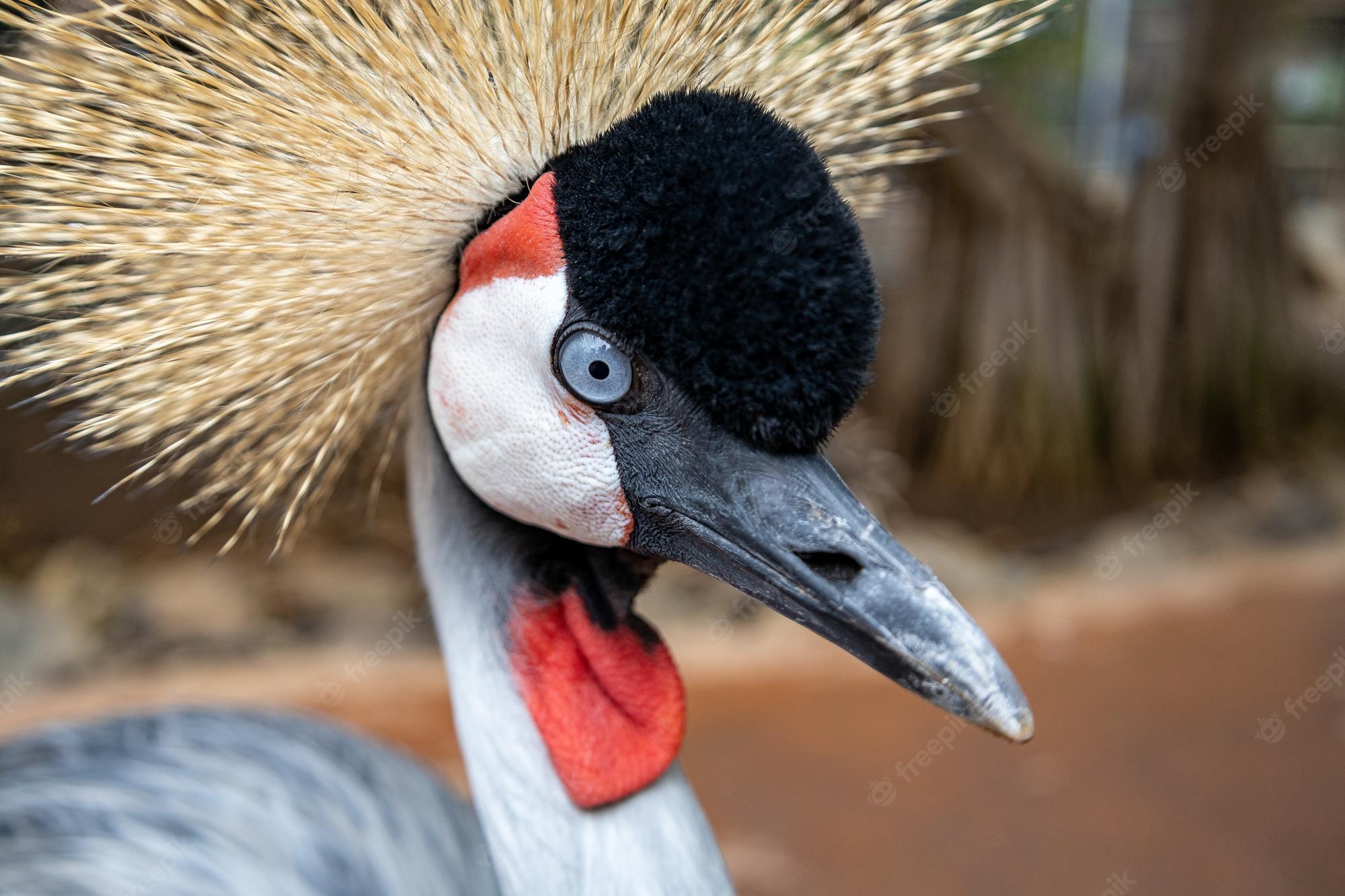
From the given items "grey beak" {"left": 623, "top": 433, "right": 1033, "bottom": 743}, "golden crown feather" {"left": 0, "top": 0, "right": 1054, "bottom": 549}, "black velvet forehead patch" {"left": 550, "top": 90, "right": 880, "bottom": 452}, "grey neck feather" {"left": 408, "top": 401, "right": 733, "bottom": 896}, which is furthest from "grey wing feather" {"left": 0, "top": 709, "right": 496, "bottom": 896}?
"black velvet forehead patch" {"left": 550, "top": 90, "right": 880, "bottom": 452}

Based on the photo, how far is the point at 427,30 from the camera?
726 millimetres

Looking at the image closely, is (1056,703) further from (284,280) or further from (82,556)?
(82,556)

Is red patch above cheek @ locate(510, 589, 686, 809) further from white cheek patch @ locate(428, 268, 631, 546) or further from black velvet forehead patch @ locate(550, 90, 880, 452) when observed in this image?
black velvet forehead patch @ locate(550, 90, 880, 452)

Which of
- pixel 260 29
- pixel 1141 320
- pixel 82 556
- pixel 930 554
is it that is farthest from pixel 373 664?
pixel 1141 320

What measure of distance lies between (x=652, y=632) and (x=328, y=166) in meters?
0.45

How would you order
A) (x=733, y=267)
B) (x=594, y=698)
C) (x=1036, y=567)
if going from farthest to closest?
1. (x=1036, y=567)
2. (x=594, y=698)
3. (x=733, y=267)

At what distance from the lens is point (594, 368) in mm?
689

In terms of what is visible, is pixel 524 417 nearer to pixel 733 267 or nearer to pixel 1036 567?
pixel 733 267

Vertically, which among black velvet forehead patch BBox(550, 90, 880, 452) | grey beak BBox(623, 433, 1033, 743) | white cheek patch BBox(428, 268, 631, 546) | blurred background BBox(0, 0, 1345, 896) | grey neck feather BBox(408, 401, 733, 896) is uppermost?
black velvet forehead patch BBox(550, 90, 880, 452)

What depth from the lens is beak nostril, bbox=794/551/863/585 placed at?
2.19 ft

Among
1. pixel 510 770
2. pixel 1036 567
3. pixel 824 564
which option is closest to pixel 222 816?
pixel 510 770

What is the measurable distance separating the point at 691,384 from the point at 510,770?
0.37 metres

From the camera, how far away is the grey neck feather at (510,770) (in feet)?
2.58

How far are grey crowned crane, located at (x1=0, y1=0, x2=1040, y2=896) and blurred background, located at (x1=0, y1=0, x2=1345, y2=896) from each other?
1175 millimetres
